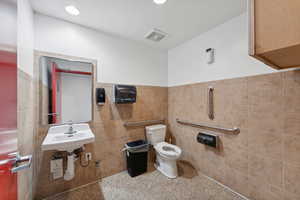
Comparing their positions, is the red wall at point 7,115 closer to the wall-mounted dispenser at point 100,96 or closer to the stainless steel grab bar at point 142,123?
the wall-mounted dispenser at point 100,96

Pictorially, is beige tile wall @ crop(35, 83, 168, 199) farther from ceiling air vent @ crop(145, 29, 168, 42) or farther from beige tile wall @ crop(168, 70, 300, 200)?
beige tile wall @ crop(168, 70, 300, 200)

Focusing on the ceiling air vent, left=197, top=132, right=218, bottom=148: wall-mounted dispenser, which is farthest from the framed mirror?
left=197, top=132, right=218, bottom=148: wall-mounted dispenser

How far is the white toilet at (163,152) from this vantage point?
1.93m

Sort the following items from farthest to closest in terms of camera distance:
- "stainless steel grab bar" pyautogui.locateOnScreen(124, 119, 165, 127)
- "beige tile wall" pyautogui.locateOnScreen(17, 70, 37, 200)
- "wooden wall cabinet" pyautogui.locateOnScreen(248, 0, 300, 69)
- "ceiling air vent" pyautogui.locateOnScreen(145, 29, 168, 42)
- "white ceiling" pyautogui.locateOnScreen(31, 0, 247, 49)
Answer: "stainless steel grab bar" pyautogui.locateOnScreen(124, 119, 165, 127) < "ceiling air vent" pyautogui.locateOnScreen(145, 29, 168, 42) < "white ceiling" pyautogui.locateOnScreen(31, 0, 247, 49) < "beige tile wall" pyautogui.locateOnScreen(17, 70, 37, 200) < "wooden wall cabinet" pyautogui.locateOnScreen(248, 0, 300, 69)

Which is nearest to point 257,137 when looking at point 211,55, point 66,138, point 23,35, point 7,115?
point 211,55

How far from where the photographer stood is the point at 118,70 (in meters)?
2.11

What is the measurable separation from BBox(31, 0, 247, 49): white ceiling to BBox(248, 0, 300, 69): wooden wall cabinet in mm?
848

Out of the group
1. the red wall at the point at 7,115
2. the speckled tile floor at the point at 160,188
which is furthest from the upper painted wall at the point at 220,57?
the red wall at the point at 7,115

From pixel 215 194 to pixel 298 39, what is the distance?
1885mm

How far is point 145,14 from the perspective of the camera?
1603 millimetres

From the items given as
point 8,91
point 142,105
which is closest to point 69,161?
point 8,91

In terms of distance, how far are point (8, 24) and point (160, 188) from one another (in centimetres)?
222

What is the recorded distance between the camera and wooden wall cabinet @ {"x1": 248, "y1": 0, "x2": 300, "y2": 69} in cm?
67

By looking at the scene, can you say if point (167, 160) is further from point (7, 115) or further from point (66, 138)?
point (7, 115)
